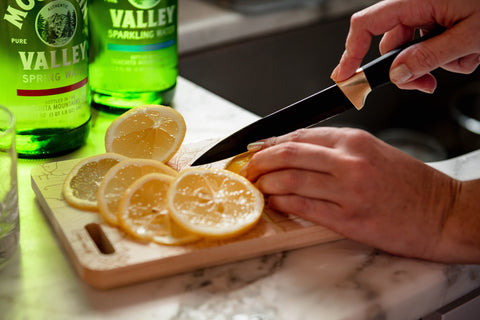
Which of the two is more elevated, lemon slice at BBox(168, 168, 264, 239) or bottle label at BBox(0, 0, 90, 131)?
bottle label at BBox(0, 0, 90, 131)

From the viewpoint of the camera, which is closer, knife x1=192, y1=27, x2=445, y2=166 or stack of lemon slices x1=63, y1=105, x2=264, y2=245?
stack of lemon slices x1=63, y1=105, x2=264, y2=245

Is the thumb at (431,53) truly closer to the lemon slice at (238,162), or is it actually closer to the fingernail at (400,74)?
the fingernail at (400,74)

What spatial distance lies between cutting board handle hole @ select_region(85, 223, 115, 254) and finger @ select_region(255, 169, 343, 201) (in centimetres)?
19

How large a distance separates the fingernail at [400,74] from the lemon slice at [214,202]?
244mm

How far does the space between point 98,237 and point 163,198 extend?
0.08 metres

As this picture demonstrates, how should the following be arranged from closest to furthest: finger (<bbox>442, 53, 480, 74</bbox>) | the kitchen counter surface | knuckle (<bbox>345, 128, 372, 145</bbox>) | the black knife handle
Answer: the kitchen counter surface → knuckle (<bbox>345, 128, 372, 145</bbox>) → the black knife handle → finger (<bbox>442, 53, 480, 74</bbox>)

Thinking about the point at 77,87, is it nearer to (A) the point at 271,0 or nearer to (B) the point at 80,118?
(B) the point at 80,118

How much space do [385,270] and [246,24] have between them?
98 cm

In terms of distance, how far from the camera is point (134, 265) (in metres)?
0.65

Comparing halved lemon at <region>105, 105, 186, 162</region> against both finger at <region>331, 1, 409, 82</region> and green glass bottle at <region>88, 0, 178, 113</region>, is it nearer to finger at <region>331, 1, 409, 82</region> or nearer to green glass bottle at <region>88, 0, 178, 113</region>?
green glass bottle at <region>88, 0, 178, 113</region>

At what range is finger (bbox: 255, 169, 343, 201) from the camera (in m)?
0.71

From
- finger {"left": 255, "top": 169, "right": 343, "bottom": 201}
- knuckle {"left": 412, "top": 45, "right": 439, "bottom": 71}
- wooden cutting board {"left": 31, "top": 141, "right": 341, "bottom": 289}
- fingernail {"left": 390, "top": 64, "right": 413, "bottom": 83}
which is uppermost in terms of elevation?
knuckle {"left": 412, "top": 45, "right": 439, "bottom": 71}

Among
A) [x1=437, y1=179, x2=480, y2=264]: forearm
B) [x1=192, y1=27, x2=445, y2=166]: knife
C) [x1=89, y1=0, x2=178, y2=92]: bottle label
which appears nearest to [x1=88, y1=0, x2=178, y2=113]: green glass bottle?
[x1=89, y1=0, x2=178, y2=92]: bottle label

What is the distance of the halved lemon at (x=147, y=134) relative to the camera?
2.78ft
